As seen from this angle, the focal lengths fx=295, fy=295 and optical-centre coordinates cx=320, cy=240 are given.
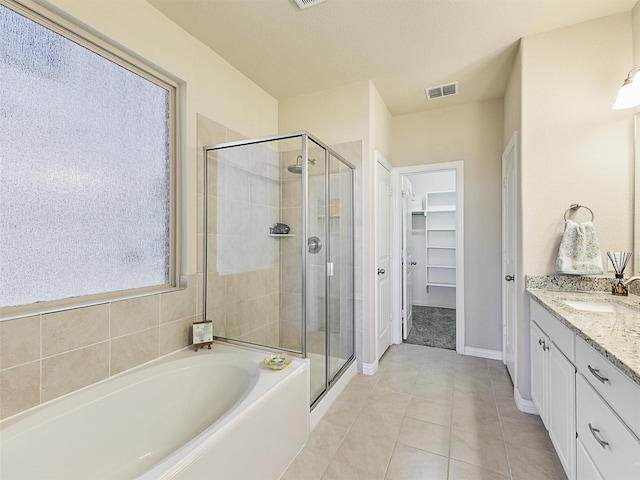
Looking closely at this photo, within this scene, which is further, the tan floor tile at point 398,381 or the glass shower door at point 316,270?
the tan floor tile at point 398,381

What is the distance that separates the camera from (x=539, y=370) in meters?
1.78

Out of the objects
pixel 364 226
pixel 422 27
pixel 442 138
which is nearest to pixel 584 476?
pixel 364 226

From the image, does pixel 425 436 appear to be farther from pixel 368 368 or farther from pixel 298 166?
pixel 298 166

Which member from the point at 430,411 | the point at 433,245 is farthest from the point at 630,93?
the point at 433,245

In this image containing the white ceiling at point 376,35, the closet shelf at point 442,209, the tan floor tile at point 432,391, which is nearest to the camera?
the white ceiling at point 376,35

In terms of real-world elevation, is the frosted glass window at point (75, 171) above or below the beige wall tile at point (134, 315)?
above

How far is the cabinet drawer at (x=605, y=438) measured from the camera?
837mm

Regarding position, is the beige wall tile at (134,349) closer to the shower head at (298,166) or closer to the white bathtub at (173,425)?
the white bathtub at (173,425)

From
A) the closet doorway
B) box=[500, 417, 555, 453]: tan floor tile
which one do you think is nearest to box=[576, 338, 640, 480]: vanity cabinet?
box=[500, 417, 555, 453]: tan floor tile

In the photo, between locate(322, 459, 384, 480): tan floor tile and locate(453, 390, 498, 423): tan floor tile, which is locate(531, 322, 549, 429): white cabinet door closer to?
locate(453, 390, 498, 423): tan floor tile

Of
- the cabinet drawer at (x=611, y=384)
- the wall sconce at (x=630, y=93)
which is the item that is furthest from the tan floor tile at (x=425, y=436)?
the wall sconce at (x=630, y=93)

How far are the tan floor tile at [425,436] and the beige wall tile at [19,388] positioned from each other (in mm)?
1868

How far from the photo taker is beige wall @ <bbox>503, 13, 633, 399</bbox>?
183 cm

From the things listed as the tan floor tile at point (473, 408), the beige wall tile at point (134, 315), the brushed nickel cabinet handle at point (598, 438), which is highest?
the beige wall tile at point (134, 315)
